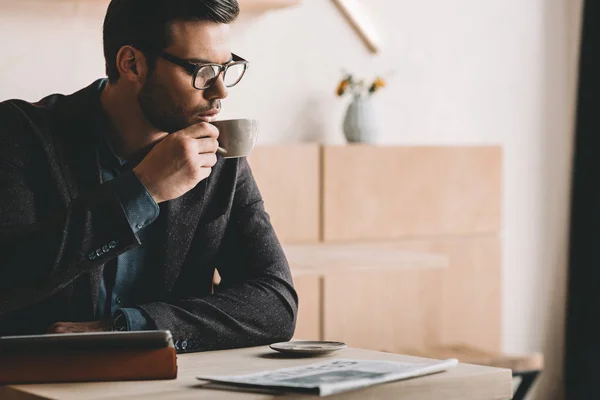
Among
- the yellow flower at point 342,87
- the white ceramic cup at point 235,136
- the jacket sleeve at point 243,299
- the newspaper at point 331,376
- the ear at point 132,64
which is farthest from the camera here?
the yellow flower at point 342,87

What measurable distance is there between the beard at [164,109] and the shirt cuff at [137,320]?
0.44 meters

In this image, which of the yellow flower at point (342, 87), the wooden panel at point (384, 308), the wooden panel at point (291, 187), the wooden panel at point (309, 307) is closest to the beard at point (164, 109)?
the wooden panel at point (291, 187)

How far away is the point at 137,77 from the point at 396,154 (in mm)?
1562

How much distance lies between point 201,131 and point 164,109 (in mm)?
232

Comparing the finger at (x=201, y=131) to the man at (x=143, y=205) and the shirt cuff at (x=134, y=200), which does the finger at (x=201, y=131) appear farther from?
the shirt cuff at (x=134, y=200)

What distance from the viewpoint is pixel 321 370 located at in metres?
1.29

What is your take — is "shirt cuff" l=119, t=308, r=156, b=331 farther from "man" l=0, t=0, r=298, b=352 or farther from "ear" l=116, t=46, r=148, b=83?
"ear" l=116, t=46, r=148, b=83

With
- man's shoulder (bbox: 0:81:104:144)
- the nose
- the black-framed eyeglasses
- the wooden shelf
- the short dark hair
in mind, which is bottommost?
man's shoulder (bbox: 0:81:104:144)

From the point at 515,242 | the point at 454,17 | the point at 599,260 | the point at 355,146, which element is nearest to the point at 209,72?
the point at 355,146

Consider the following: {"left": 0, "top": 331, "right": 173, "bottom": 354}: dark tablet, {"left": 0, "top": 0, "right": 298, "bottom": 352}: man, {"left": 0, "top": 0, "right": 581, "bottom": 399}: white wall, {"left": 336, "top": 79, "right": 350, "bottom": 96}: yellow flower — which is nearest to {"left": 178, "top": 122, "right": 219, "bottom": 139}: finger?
{"left": 0, "top": 0, "right": 298, "bottom": 352}: man

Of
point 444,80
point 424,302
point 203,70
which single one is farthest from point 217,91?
point 444,80

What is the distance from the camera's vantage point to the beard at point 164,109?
1835 millimetres

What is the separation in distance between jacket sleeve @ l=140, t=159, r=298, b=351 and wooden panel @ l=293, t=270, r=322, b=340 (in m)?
1.12

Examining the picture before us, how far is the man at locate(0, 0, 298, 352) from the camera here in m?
1.53
